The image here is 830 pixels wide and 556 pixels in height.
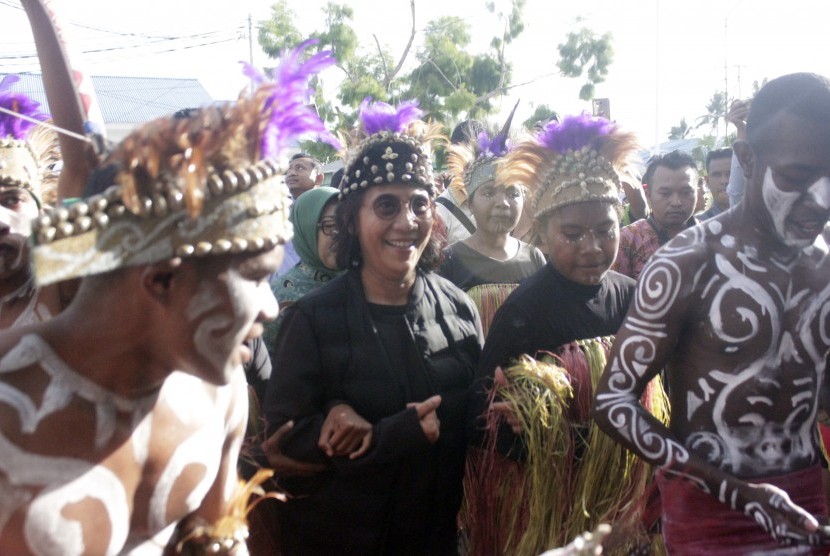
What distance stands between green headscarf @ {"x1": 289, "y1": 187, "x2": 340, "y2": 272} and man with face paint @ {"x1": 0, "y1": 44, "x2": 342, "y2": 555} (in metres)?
2.43

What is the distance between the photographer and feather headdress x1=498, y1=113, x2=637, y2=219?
3514 millimetres

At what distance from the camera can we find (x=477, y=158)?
4.87m

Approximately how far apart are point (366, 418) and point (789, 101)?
176cm

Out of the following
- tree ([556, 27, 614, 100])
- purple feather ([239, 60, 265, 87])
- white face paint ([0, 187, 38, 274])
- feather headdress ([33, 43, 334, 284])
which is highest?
purple feather ([239, 60, 265, 87])

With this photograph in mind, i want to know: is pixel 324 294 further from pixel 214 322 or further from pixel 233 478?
pixel 214 322

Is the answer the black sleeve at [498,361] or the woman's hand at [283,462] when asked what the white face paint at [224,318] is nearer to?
the woman's hand at [283,462]

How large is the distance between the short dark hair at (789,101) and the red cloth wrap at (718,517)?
106 centimetres

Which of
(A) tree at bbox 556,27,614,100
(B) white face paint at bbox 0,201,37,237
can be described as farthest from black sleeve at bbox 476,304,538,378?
(A) tree at bbox 556,27,614,100

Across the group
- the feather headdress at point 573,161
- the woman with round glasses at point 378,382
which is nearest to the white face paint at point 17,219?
the woman with round glasses at point 378,382

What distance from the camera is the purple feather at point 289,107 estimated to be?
5.95 ft

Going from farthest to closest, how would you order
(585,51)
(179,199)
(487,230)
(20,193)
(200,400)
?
1. (585,51)
2. (487,230)
3. (20,193)
4. (200,400)
5. (179,199)

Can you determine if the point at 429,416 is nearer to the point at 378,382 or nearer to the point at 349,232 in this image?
the point at 378,382

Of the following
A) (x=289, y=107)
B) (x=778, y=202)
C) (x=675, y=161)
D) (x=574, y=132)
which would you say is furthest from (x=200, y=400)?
(x=675, y=161)

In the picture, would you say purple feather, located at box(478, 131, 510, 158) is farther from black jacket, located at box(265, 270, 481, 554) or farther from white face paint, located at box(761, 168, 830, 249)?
white face paint, located at box(761, 168, 830, 249)
